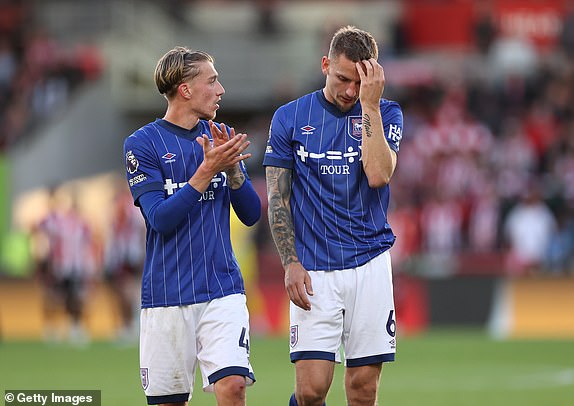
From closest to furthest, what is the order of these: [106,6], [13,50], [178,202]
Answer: [178,202] → [106,6] → [13,50]

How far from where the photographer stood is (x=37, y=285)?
2106cm

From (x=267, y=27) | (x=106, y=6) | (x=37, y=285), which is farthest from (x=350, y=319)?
(x=267, y=27)

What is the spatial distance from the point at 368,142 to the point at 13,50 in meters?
25.6

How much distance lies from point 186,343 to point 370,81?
1700 millimetres

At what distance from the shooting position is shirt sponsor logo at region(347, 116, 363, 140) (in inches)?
280

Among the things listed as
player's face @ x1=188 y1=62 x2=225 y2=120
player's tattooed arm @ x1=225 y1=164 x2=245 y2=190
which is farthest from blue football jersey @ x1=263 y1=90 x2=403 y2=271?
player's face @ x1=188 y1=62 x2=225 y2=120

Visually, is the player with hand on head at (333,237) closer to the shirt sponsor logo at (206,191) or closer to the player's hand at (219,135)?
the shirt sponsor logo at (206,191)

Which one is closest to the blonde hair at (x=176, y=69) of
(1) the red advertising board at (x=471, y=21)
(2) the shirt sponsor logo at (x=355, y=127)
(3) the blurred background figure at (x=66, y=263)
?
(2) the shirt sponsor logo at (x=355, y=127)

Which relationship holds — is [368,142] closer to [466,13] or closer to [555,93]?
[555,93]

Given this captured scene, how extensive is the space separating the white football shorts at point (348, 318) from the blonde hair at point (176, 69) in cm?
128

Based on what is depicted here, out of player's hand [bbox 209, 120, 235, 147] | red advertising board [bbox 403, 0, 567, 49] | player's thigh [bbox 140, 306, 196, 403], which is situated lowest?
player's thigh [bbox 140, 306, 196, 403]

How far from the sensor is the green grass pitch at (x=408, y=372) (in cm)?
1135

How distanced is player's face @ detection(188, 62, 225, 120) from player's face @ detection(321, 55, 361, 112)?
62cm

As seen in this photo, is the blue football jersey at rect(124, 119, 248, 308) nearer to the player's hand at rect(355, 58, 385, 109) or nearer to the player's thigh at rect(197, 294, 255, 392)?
the player's thigh at rect(197, 294, 255, 392)
